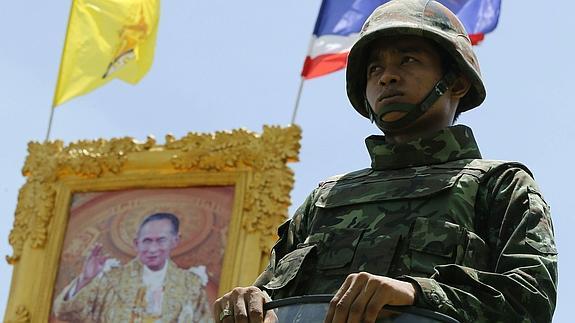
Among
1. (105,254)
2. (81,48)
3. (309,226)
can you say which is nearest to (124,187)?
(105,254)

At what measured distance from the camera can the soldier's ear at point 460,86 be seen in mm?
3325

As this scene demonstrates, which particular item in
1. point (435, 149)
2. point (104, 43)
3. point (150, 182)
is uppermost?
point (104, 43)

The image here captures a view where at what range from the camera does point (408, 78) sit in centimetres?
326

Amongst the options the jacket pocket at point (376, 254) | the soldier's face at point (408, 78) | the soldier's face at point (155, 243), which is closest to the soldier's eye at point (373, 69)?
the soldier's face at point (408, 78)

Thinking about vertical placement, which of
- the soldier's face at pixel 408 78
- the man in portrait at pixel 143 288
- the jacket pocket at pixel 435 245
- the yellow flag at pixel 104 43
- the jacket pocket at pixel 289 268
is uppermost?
the yellow flag at pixel 104 43

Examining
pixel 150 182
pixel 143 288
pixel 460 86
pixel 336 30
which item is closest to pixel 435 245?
pixel 460 86

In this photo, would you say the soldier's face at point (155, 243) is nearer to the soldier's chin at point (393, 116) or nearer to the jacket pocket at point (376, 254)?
the soldier's chin at point (393, 116)

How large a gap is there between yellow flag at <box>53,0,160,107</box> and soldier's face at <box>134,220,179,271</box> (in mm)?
1469

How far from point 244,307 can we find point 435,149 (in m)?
0.53

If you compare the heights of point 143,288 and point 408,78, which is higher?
point 143,288

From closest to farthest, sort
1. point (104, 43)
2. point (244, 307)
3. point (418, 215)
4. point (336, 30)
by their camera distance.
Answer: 1. point (244, 307)
2. point (418, 215)
3. point (336, 30)
4. point (104, 43)

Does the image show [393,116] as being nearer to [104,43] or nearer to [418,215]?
[418,215]

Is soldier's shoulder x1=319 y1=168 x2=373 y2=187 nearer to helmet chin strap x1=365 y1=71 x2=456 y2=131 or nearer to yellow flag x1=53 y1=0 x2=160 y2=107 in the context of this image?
helmet chin strap x1=365 y1=71 x2=456 y2=131

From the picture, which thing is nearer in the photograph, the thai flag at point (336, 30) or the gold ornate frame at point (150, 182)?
the gold ornate frame at point (150, 182)
